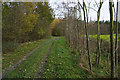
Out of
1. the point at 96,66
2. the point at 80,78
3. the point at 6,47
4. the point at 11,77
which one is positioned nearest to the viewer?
the point at 11,77

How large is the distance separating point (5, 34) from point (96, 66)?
8.97 m

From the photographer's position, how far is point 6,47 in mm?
7328

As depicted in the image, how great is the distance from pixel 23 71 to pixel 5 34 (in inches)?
245

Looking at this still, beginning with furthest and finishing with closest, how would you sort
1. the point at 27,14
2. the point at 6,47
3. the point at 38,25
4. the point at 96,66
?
the point at 38,25 → the point at 27,14 → the point at 6,47 → the point at 96,66

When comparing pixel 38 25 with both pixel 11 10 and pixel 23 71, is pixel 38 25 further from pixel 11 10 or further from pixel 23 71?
pixel 23 71

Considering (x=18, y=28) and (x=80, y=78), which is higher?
(x=18, y=28)

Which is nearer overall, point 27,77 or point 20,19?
point 27,77

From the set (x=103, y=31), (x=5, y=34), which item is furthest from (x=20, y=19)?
(x=103, y=31)

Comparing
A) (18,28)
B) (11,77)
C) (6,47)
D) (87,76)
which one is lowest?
(87,76)

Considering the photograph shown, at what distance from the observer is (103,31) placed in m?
9.69

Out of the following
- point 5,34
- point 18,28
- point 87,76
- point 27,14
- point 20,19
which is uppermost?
point 27,14

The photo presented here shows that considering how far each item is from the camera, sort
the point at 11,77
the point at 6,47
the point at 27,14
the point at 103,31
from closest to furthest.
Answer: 1. the point at 11,77
2. the point at 6,47
3. the point at 103,31
4. the point at 27,14

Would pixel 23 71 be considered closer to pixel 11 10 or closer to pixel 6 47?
pixel 6 47

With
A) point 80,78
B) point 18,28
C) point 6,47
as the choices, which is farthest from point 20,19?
point 80,78
